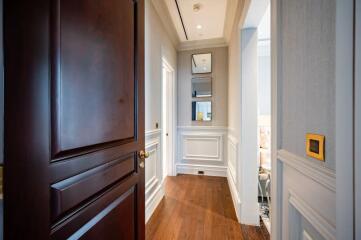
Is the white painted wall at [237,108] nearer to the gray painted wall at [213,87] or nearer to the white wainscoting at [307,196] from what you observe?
the gray painted wall at [213,87]

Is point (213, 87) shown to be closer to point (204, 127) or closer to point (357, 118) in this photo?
point (204, 127)

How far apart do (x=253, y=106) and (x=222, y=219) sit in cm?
139

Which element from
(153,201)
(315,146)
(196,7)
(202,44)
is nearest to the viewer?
(315,146)

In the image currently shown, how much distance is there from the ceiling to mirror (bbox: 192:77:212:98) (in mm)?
804

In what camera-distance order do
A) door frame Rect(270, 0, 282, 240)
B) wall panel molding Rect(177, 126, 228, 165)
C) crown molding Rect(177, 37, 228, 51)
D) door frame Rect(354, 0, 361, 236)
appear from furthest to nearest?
wall panel molding Rect(177, 126, 228, 165) → crown molding Rect(177, 37, 228, 51) → door frame Rect(270, 0, 282, 240) → door frame Rect(354, 0, 361, 236)

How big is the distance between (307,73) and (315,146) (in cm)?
29

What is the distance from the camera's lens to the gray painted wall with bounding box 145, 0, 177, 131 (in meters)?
1.97

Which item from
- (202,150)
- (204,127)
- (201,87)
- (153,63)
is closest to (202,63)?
(201,87)

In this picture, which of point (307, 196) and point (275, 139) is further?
point (275, 139)

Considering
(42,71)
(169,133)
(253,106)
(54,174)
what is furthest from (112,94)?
(169,133)

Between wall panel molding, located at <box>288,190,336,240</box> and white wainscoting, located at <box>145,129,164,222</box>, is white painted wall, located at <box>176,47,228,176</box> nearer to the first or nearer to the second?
white wainscoting, located at <box>145,129,164,222</box>

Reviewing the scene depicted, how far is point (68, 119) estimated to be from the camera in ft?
2.07

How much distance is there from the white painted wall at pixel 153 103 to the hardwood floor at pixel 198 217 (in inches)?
7.7

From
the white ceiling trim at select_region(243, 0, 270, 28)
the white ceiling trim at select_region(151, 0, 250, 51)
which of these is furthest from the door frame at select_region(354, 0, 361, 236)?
the white ceiling trim at select_region(151, 0, 250, 51)
